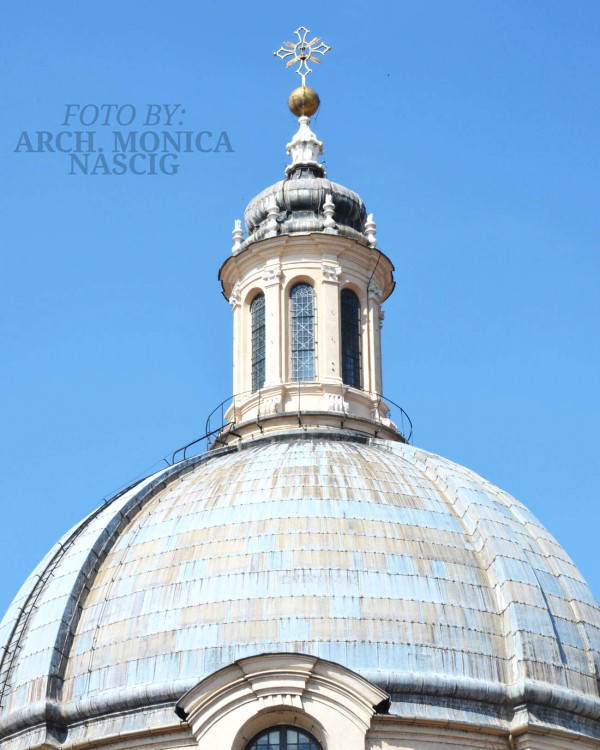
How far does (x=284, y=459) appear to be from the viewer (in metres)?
46.8

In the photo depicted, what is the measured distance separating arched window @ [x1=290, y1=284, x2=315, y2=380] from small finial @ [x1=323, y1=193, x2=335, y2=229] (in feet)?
5.64

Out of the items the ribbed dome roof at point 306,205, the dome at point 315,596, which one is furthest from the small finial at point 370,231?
the dome at point 315,596

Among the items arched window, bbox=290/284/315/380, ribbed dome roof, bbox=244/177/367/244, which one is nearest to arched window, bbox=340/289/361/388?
arched window, bbox=290/284/315/380

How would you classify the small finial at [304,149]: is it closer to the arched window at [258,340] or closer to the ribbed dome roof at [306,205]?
the ribbed dome roof at [306,205]

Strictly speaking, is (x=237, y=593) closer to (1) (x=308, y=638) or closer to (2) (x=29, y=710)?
(1) (x=308, y=638)

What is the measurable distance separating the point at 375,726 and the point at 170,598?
18.0 feet

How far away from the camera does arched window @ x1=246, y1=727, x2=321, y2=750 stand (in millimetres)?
40719

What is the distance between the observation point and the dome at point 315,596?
42.0 metres

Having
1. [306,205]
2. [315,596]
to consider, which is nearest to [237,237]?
[306,205]

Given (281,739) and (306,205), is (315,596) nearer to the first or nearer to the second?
(281,739)

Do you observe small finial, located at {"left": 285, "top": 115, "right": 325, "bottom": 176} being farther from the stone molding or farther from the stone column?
the stone molding

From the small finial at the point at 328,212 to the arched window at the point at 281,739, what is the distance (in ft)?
53.6

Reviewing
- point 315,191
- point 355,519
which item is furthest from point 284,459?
point 315,191

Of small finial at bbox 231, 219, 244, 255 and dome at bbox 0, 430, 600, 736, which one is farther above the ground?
small finial at bbox 231, 219, 244, 255
